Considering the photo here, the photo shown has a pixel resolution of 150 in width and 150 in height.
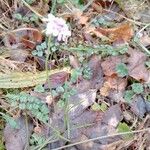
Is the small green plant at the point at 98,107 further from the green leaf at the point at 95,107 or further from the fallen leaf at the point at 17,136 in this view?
the fallen leaf at the point at 17,136

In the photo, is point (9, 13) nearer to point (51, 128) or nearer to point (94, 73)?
point (94, 73)

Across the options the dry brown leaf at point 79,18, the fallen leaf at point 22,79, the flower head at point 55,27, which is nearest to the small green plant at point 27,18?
the dry brown leaf at point 79,18

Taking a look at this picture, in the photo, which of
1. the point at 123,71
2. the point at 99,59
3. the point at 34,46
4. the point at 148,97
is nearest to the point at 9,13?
the point at 34,46

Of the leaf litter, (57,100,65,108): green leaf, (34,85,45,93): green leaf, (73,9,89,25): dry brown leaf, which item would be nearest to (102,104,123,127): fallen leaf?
the leaf litter

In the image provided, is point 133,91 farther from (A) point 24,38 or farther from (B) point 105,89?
(A) point 24,38

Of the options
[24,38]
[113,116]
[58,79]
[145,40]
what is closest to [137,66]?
[145,40]
